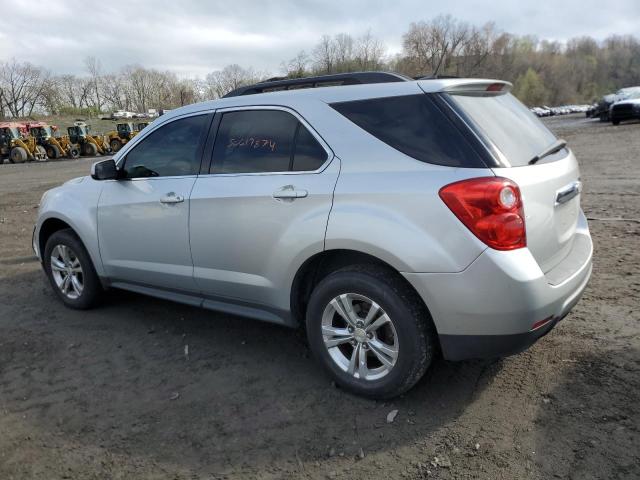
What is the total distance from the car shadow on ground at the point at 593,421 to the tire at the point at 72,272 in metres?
3.75

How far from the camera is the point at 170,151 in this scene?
402cm

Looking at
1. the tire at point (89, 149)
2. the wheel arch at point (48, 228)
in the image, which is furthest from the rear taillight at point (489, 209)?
the tire at point (89, 149)

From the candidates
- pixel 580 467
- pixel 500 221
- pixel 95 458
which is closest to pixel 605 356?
pixel 580 467

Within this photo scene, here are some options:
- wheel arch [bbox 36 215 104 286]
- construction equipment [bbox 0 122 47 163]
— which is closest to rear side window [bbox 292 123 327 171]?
wheel arch [bbox 36 215 104 286]

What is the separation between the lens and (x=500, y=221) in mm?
2600

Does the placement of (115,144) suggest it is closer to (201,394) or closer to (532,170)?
(201,394)

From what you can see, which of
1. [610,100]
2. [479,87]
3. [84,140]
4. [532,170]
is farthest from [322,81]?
[610,100]

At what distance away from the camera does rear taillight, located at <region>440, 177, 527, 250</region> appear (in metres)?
2.60

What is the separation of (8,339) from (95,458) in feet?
6.80

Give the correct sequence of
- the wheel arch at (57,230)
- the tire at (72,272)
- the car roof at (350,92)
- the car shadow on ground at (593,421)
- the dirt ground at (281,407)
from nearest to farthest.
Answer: the car shadow on ground at (593,421)
the dirt ground at (281,407)
the car roof at (350,92)
the wheel arch at (57,230)
the tire at (72,272)

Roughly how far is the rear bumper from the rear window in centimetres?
58

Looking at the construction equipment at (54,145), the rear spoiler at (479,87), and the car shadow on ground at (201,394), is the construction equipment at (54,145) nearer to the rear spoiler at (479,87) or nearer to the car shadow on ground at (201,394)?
the car shadow on ground at (201,394)

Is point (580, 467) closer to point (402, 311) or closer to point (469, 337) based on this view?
point (469, 337)

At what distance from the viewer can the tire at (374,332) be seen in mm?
2848
